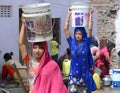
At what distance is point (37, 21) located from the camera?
20.6 feet

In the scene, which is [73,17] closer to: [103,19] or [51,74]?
[51,74]

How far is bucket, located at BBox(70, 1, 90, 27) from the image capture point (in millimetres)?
9445

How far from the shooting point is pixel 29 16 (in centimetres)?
631

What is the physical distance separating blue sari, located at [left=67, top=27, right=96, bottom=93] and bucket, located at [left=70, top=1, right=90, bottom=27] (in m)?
0.18

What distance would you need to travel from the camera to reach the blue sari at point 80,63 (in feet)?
30.6

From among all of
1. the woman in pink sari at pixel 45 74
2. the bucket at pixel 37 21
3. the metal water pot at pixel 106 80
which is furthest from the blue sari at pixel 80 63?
the metal water pot at pixel 106 80

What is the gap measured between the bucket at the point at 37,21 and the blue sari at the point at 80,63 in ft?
9.88

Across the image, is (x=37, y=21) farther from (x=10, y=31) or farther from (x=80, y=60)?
(x=10, y=31)

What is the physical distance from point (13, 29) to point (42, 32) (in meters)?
9.79

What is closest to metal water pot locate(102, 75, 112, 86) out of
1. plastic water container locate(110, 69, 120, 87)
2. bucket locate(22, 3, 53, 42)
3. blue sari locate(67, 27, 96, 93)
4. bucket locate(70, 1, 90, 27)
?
plastic water container locate(110, 69, 120, 87)

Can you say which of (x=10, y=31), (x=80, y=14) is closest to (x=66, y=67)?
(x=10, y=31)

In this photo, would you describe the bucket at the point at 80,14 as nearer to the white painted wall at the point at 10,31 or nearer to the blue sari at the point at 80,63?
the blue sari at the point at 80,63

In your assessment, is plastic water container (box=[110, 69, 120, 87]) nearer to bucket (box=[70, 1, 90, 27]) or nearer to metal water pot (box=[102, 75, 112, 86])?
metal water pot (box=[102, 75, 112, 86])

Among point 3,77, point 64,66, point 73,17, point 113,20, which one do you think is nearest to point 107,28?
point 113,20
